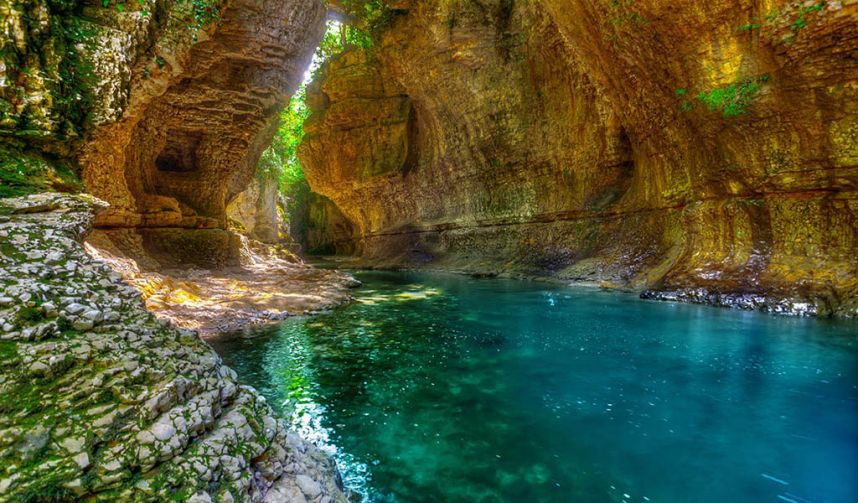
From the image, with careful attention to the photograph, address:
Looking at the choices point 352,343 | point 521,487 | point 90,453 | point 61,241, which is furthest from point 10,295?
point 352,343

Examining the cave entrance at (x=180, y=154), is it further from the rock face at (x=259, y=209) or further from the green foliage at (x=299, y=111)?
the rock face at (x=259, y=209)

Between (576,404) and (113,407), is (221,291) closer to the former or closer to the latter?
(113,407)

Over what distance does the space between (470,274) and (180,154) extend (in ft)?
32.7

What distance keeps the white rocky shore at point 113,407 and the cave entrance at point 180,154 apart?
10.2m

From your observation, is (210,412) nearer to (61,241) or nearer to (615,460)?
(61,241)

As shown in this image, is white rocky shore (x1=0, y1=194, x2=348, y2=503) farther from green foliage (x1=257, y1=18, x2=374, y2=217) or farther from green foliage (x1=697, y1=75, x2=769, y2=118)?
green foliage (x1=257, y1=18, x2=374, y2=217)

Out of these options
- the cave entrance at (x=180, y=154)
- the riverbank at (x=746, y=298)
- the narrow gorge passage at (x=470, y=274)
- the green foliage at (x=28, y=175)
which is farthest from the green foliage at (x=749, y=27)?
the cave entrance at (x=180, y=154)

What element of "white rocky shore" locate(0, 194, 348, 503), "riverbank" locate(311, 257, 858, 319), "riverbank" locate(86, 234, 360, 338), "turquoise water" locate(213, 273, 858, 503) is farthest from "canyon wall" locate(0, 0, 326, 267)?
"riverbank" locate(311, 257, 858, 319)

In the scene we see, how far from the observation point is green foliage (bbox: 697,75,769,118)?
6949mm

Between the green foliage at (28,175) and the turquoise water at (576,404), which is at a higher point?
the green foliage at (28,175)

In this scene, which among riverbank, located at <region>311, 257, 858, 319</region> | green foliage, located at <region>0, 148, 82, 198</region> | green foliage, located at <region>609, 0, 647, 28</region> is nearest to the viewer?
green foliage, located at <region>0, 148, 82, 198</region>

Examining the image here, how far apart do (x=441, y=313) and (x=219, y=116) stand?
331 inches

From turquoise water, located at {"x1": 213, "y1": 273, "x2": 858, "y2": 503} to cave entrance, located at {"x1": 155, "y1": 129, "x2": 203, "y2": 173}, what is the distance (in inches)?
331

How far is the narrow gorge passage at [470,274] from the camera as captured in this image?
2027 millimetres
